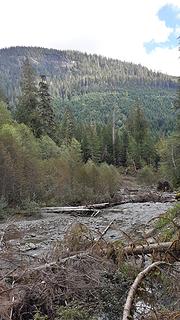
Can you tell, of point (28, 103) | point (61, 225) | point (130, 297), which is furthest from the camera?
point (28, 103)

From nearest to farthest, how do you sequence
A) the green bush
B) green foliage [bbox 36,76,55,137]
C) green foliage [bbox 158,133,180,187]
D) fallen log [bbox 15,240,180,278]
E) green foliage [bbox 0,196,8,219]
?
fallen log [bbox 15,240,180,278]
green foliage [bbox 0,196,8,219]
green foliage [bbox 158,133,180,187]
green foliage [bbox 36,76,55,137]
the green bush

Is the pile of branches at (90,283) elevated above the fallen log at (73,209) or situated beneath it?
elevated above

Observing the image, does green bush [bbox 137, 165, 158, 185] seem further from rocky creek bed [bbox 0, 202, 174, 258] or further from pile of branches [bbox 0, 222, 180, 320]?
pile of branches [bbox 0, 222, 180, 320]

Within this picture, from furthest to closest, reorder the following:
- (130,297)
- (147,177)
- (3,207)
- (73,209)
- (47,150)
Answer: (147,177) < (47,150) < (73,209) < (3,207) < (130,297)

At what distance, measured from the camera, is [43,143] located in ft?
120

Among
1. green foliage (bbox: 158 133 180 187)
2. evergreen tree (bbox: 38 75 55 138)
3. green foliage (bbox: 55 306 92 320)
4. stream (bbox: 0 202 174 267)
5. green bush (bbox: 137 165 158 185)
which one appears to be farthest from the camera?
green bush (bbox: 137 165 158 185)

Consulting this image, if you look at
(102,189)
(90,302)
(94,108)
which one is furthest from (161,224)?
(94,108)

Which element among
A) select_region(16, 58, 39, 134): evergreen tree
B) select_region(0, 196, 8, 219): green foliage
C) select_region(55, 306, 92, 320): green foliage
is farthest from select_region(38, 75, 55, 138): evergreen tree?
select_region(55, 306, 92, 320): green foliage

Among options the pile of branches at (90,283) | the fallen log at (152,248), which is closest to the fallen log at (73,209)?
the fallen log at (152,248)

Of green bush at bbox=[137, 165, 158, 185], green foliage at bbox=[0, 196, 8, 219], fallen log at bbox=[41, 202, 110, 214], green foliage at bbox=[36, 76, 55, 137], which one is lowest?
green bush at bbox=[137, 165, 158, 185]

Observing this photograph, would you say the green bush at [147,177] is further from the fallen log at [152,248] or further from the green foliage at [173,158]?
the fallen log at [152,248]

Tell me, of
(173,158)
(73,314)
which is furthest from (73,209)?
(73,314)

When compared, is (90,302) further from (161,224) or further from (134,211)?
(134,211)

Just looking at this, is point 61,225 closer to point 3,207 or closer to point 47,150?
point 3,207
